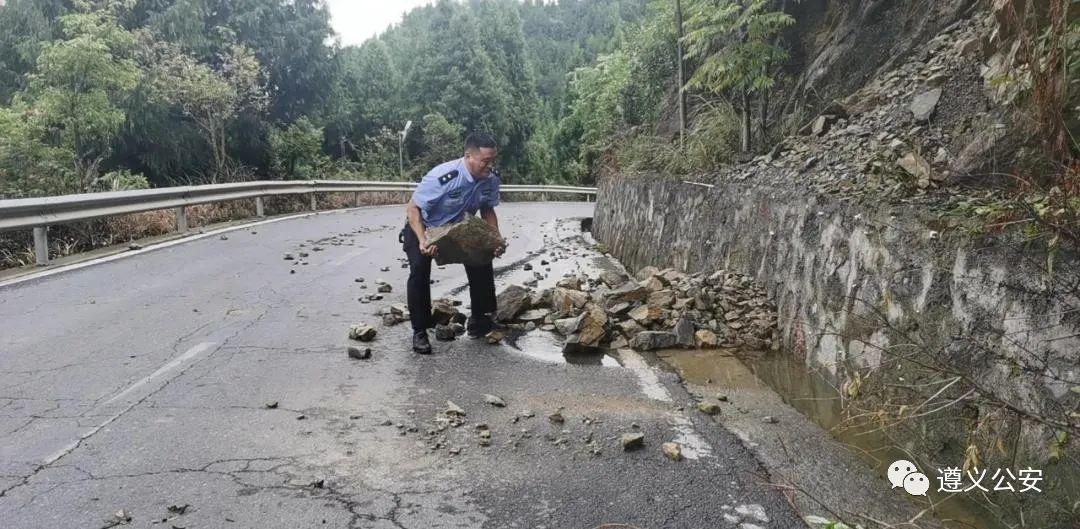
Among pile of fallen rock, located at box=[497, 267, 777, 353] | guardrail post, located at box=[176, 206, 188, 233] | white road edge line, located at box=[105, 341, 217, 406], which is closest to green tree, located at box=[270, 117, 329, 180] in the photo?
guardrail post, located at box=[176, 206, 188, 233]

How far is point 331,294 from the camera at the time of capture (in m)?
7.72

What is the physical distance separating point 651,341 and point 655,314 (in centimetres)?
48

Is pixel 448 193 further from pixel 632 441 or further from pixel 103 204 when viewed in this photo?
pixel 103 204

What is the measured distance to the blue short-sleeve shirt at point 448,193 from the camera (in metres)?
5.82

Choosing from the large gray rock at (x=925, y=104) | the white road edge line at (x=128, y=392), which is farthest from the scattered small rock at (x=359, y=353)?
the large gray rock at (x=925, y=104)

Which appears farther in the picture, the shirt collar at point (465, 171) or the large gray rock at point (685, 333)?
the large gray rock at point (685, 333)

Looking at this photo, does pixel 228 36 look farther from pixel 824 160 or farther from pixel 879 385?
pixel 879 385

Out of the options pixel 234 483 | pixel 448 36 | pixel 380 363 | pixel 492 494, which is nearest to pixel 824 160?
pixel 380 363

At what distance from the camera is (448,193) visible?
5.84 metres

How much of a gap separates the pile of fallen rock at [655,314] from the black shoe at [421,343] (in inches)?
45.6

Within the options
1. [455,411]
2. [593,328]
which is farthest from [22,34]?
[455,411]

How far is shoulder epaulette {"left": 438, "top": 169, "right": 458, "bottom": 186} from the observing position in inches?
229

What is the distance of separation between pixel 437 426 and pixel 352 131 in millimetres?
37661

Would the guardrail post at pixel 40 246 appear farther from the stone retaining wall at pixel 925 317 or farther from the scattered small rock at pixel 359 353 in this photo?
the stone retaining wall at pixel 925 317
